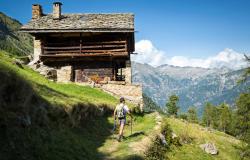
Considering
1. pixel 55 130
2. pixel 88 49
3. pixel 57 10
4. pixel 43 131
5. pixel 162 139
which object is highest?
pixel 57 10

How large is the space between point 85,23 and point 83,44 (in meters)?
2.32

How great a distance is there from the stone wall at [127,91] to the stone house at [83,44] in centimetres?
188

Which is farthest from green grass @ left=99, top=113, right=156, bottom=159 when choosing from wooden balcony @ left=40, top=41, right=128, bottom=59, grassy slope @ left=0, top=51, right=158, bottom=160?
wooden balcony @ left=40, top=41, right=128, bottom=59

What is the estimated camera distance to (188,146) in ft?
79.4

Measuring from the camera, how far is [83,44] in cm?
3722

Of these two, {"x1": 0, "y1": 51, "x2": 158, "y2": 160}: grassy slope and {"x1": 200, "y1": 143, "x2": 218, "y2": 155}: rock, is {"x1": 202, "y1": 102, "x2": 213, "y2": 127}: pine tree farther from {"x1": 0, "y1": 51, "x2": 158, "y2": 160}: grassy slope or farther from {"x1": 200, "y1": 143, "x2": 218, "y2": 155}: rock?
{"x1": 0, "y1": 51, "x2": 158, "y2": 160}: grassy slope

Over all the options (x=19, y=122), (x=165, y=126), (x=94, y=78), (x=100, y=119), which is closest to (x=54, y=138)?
(x=19, y=122)

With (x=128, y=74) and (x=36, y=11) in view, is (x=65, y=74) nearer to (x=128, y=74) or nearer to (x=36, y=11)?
(x=128, y=74)

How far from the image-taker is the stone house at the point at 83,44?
116ft

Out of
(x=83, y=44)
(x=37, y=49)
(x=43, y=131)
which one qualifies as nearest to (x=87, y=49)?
(x=83, y=44)

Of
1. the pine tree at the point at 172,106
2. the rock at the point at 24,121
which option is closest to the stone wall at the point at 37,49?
the rock at the point at 24,121

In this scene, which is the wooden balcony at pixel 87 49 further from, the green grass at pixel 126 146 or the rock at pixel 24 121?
the rock at pixel 24 121

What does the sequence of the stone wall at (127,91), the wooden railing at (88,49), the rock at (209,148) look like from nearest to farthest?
the rock at (209,148), the stone wall at (127,91), the wooden railing at (88,49)

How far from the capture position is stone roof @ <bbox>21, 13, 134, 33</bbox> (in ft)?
114
